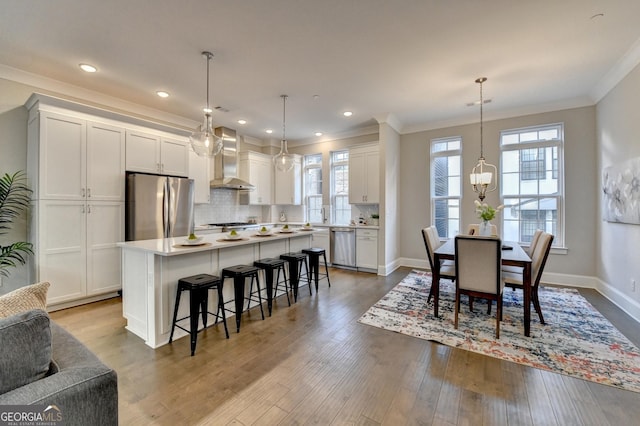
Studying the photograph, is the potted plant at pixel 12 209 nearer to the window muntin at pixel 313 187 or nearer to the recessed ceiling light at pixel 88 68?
the recessed ceiling light at pixel 88 68

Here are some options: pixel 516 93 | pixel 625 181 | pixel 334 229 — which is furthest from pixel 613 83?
pixel 334 229

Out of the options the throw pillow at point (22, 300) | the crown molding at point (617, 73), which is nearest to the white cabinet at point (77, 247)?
the throw pillow at point (22, 300)

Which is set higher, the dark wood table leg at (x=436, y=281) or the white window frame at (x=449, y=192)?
the white window frame at (x=449, y=192)

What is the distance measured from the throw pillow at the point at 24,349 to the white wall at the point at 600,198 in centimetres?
501

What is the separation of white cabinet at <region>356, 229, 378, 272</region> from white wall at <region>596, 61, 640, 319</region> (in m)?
3.28

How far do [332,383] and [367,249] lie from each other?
3.47m

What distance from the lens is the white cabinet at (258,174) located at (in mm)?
6203

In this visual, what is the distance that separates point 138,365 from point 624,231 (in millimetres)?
5480

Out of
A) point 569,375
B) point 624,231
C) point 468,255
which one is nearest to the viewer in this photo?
point 569,375

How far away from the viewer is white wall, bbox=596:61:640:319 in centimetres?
311

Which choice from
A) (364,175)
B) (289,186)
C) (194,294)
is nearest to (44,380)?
(194,294)

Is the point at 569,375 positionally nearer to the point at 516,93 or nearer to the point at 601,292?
the point at 601,292

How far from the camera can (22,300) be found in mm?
1175

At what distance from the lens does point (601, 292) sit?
4020mm
